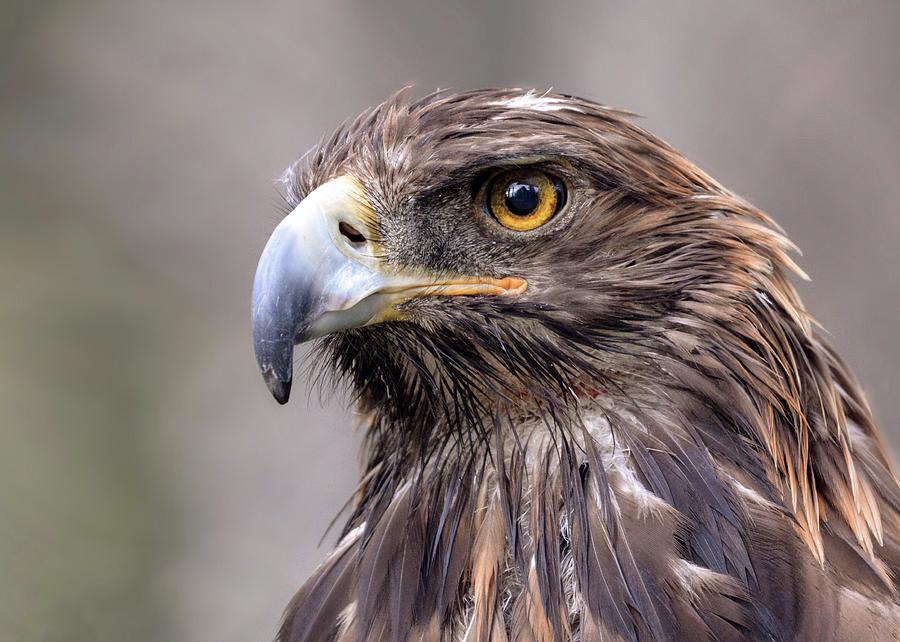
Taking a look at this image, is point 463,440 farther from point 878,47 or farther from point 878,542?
point 878,47

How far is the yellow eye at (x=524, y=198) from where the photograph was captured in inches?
62.6

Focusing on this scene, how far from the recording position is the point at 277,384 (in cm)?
152

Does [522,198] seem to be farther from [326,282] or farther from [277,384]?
[277,384]

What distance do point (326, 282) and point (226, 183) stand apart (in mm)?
3119

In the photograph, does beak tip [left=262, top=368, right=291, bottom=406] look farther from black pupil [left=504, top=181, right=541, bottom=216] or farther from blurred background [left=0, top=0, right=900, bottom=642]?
blurred background [left=0, top=0, right=900, bottom=642]

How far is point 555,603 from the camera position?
1490 millimetres

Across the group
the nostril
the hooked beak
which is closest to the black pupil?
the hooked beak

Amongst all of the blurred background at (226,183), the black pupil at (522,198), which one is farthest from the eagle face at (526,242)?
the blurred background at (226,183)

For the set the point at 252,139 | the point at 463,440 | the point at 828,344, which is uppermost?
the point at 252,139

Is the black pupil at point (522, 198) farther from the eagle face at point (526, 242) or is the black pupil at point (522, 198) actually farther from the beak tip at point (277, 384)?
the beak tip at point (277, 384)

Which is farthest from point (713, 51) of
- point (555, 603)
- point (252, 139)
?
point (555, 603)

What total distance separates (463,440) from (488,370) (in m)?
0.14

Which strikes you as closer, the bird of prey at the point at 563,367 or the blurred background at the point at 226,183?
the bird of prey at the point at 563,367

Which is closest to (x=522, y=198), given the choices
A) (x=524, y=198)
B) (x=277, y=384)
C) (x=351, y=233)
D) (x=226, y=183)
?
(x=524, y=198)
